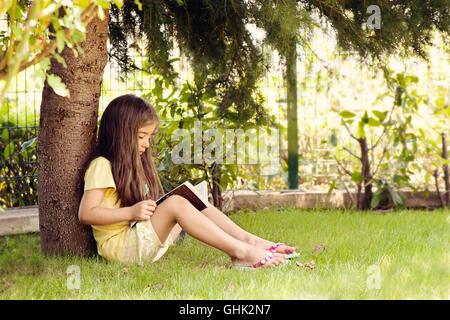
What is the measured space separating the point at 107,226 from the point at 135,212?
269 mm

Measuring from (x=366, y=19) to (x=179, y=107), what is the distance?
5.49 ft

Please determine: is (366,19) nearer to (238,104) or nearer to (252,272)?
(238,104)

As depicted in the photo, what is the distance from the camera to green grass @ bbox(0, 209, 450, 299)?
2.48 m

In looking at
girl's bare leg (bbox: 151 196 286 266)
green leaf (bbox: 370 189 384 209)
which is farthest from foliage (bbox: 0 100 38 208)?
green leaf (bbox: 370 189 384 209)

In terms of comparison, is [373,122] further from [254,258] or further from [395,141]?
[254,258]

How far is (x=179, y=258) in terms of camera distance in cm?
333

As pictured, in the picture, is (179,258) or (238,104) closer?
(179,258)

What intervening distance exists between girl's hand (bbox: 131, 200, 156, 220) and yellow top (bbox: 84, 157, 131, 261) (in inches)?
6.3

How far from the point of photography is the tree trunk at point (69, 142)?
3242 mm

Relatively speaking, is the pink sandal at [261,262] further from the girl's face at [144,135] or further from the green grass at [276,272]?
the girl's face at [144,135]

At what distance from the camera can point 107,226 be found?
3.21 meters
